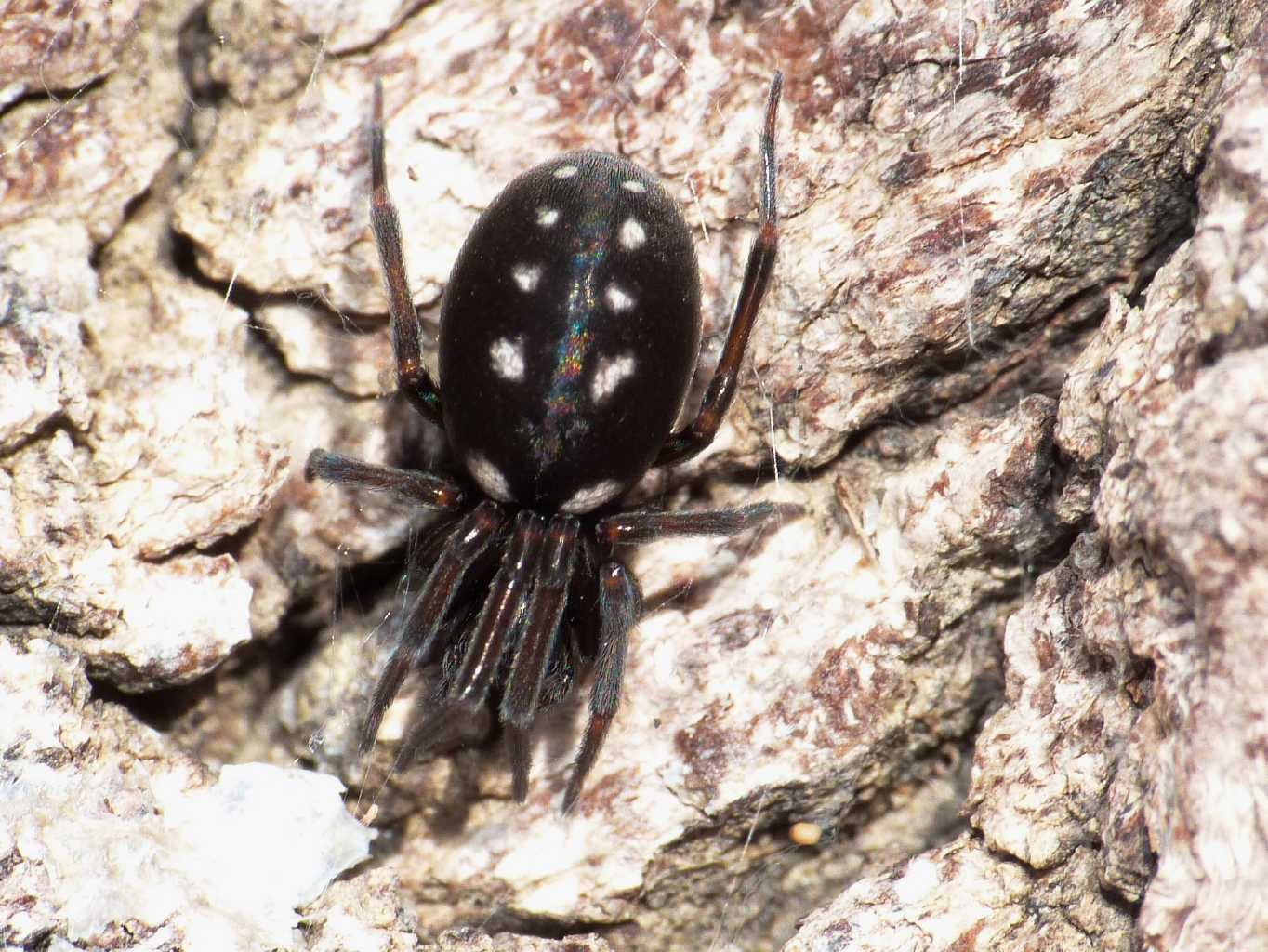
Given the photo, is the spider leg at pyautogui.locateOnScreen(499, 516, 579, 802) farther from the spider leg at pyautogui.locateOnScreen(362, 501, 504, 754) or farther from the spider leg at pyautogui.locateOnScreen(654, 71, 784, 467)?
the spider leg at pyautogui.locateOnScreen(654, 71, 784, 467)

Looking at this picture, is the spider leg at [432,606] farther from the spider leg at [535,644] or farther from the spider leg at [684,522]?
the spider leg at [684,522]

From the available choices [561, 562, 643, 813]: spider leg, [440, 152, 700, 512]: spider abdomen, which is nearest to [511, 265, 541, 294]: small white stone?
[440, 152, 700, 512]: spider abdomen

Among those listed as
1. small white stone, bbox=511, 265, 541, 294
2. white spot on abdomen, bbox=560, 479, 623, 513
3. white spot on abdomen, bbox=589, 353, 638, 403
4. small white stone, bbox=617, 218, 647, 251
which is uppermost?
small white stone, bbox=617, 218, 647, 251

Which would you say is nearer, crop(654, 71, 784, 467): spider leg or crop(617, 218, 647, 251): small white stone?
crop(617, 218, 647, 251): small white stone

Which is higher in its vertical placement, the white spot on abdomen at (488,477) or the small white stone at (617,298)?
the small white stone at (617,298)

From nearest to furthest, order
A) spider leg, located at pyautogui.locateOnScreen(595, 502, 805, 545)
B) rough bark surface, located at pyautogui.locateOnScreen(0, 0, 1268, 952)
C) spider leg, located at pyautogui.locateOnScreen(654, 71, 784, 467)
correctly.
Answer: rough bark surface, located at pyautogui.locateOnScreen(0, 0, 1268, 952) → spider leg, located at pyautogui.locateOnScreen(654, 71, 784, 467) → spider leg, located at pyautogui.locateOnScreen(595, 502, 805, 545)

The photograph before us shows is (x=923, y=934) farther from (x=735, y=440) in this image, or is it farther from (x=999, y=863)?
(x=735, y=440)

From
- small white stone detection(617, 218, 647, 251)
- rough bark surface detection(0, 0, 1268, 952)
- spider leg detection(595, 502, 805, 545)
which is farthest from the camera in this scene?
spider leg detection(595, 502, 805, 545)

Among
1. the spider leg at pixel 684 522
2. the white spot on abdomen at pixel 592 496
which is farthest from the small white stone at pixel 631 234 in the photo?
the spider leg at pixel 684 522
